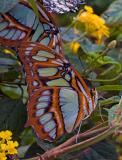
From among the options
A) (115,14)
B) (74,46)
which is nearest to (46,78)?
(74,46)

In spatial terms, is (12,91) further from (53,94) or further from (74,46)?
(74,46)

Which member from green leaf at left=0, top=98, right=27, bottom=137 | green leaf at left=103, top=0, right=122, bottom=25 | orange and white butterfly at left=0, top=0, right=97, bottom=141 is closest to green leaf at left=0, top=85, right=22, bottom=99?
green leaf at left=0, top=98, right=27, bottom=137

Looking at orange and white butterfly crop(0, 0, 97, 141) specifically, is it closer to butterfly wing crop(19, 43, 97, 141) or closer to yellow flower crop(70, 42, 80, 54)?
butterfly wing crop(19, 43, 97, 141)

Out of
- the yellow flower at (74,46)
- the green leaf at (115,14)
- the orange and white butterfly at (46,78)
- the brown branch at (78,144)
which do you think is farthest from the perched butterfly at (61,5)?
the green leaf at (115,14)

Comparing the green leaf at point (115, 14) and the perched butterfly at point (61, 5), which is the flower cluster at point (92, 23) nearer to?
→ the green leaf at point (115, 14)

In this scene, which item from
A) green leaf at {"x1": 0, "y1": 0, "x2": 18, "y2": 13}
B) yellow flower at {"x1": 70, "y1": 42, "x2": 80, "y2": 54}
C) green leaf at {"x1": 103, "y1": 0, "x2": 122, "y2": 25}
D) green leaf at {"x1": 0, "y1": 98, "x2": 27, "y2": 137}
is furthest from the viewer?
green leaf at {"x1": 103, "y1": 0, "x2": 122, "y2": 25}

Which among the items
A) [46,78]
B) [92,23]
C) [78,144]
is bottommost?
[78,144]

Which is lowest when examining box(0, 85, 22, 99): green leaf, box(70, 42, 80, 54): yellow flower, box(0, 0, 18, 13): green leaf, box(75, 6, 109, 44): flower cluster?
box(0, 85, 22, 99): green leaf
